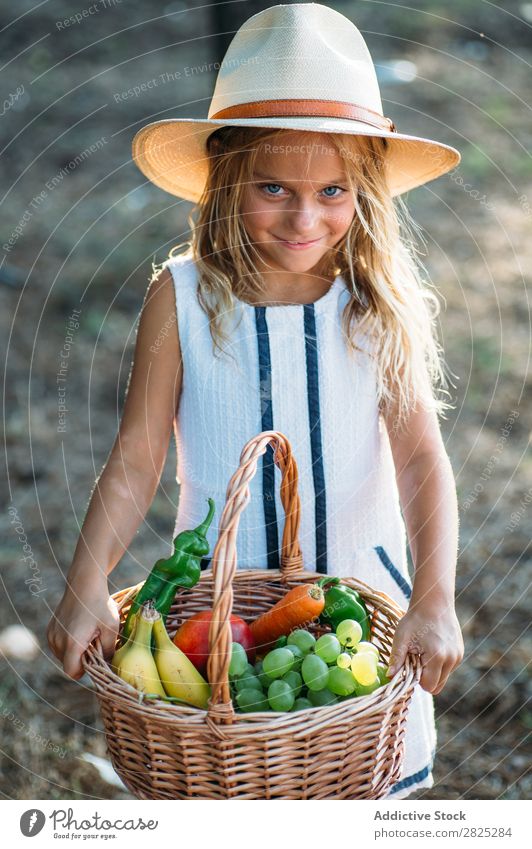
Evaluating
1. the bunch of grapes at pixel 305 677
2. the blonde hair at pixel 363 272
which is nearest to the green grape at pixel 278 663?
the bunch of grapes at pixel 305 677

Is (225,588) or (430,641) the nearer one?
(225,588)

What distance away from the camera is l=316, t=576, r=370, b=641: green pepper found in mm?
1298

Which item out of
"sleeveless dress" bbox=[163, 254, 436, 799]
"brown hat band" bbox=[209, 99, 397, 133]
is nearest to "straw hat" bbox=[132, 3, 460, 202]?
"brown hat band" bbox=[209, 99, 397, 133]

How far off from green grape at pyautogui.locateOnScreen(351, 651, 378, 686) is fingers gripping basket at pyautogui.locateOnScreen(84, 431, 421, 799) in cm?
4

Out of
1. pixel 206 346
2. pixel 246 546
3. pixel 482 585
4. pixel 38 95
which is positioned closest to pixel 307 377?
pixel 206 346

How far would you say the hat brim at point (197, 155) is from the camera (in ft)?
4.77

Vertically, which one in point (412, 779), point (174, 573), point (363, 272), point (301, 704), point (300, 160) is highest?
point (300, 160)

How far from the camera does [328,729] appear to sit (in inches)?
42.1

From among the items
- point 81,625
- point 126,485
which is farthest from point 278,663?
point 126,485

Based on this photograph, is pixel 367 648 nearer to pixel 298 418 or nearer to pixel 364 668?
pixel 364 668

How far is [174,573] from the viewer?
125cm

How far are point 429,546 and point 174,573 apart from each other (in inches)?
14.7

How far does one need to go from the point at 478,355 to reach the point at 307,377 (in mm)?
2088
